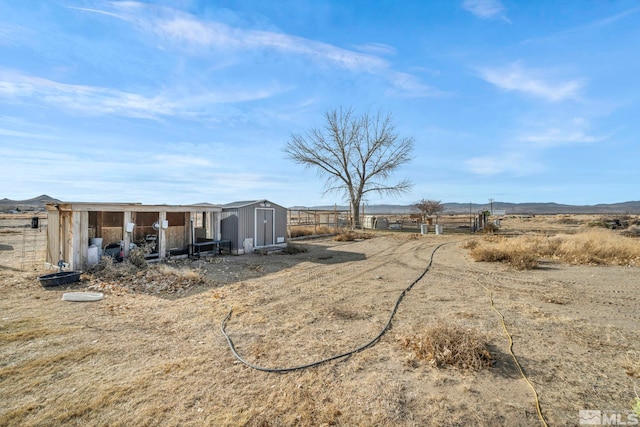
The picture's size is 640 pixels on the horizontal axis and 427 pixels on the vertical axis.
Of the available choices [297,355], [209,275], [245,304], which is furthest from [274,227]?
[297,355]

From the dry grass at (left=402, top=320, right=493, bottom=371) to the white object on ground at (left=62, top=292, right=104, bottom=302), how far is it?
6.20 metres

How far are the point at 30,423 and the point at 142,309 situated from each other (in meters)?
3.14

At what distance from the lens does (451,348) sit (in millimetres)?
Result: 3693

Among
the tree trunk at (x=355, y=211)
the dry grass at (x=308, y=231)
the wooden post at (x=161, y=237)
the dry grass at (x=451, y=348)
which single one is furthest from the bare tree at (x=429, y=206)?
the dry grass at (x=451, y=348)

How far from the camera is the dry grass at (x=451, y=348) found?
3.54 metres

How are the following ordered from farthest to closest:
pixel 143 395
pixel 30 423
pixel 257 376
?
1. pixel 257 376
2. pixel 143 395
3. pixel 30 423

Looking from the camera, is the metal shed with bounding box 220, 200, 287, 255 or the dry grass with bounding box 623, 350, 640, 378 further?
the metal shed with bounding box 220, 200, 287, 255

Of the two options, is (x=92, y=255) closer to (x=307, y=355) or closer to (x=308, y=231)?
(x=307, y=355)

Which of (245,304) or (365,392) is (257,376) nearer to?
(365,392)

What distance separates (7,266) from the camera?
30.5 feet

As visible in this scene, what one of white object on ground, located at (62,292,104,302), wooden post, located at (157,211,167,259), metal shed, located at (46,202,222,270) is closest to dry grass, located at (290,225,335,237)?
metal shed, located at (46,202,222,270)

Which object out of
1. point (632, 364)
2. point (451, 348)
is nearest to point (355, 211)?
point (451, 348)

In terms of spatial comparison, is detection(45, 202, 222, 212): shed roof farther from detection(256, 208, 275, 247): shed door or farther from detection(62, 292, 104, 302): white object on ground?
detection(62, 292, 104, 302): white object on ground

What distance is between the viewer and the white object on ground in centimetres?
614
